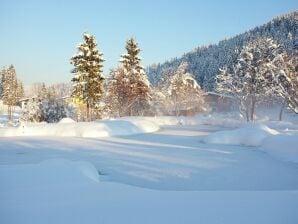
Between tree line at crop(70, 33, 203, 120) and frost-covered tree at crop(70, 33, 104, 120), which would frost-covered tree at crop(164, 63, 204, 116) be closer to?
tree line at crop(70, 33, 203, 120)

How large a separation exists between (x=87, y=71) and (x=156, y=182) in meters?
25.9

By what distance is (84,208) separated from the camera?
5.32 metres

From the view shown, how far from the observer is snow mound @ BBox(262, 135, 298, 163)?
1441cm

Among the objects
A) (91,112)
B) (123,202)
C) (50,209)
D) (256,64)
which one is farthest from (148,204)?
(256,64)

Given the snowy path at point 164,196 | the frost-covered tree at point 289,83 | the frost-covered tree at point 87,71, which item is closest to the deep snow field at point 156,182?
the snowy path at point 164,196

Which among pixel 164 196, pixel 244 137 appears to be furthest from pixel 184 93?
pixel 164 196

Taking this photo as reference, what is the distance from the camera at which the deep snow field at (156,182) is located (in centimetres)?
A: 502

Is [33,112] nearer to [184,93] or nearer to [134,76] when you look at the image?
[134,76]

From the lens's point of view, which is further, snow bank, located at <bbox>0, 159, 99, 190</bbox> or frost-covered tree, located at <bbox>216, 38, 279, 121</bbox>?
frost-covered tree, located at <bbox>216, 38, 279, 121</bbox>

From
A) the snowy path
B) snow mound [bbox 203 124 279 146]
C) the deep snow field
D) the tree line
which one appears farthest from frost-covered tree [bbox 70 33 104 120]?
the snowy path

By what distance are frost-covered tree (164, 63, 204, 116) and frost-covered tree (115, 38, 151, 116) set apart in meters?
12.1

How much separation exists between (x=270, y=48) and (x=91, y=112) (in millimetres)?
22590

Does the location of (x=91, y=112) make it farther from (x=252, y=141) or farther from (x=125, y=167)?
(x=125, y=167)

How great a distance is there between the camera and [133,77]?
39.9 meters
